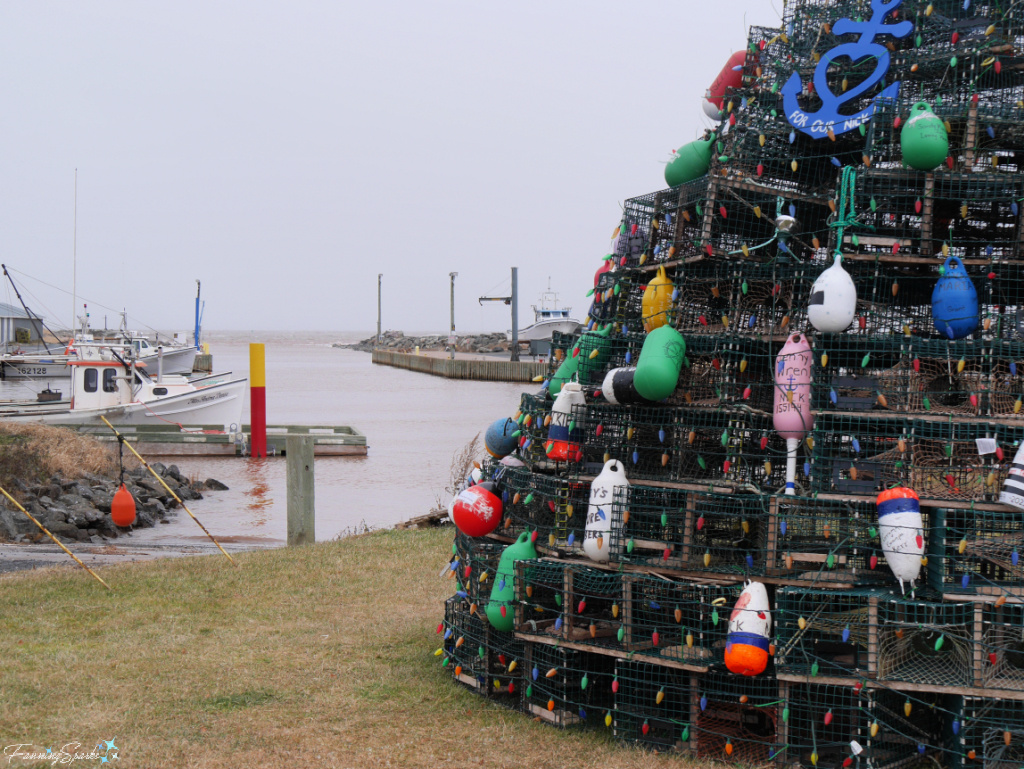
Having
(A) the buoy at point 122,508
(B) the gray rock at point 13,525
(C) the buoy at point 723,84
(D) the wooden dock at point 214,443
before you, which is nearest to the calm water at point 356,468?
(D) the wooden dock at point 214,443

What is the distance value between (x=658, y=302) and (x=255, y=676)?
4.15m

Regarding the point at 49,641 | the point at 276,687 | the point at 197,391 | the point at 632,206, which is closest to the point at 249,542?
the point at 49,641

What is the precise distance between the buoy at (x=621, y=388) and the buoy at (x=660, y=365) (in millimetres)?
95

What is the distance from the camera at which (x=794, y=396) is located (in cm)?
598

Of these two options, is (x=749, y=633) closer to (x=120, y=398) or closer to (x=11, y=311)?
(x=120, y=398)

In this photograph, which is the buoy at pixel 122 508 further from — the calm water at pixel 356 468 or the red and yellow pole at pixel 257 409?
the red and yellow pole at pixel 257 409

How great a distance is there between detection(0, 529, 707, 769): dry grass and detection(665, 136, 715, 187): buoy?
13.6ft

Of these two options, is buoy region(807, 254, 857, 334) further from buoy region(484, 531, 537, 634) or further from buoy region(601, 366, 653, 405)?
buoy region(484, 531, 537, 634)

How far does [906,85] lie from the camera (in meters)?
6.98

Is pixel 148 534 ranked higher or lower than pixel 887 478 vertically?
lower

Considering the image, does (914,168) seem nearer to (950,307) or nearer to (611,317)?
(950,307)

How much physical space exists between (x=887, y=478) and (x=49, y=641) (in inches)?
271

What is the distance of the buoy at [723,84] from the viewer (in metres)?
7.58

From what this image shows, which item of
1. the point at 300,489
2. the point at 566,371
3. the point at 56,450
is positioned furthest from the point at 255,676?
the point at 56,450
